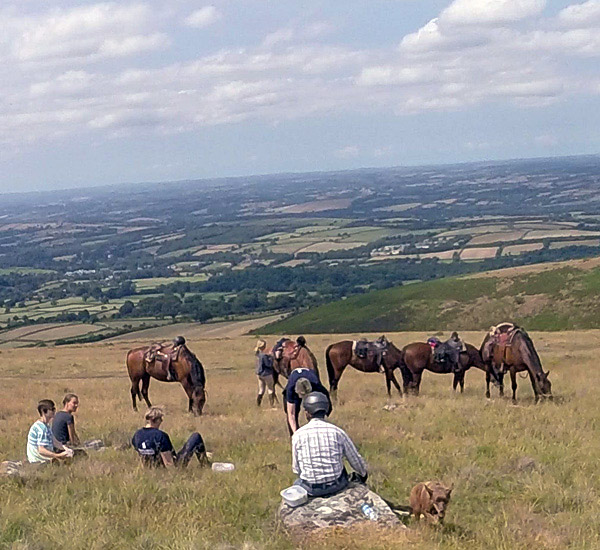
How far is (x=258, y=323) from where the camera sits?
75.1m

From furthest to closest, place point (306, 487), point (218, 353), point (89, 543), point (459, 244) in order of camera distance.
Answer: point (459, 244) < point (218, 353) < point (306, 487) < point (89, 543)

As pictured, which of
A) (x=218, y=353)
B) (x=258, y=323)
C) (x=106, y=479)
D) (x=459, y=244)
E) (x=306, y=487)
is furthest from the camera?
(x=459, y=244)

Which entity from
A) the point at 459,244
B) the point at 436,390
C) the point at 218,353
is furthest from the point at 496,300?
the point at 459,244

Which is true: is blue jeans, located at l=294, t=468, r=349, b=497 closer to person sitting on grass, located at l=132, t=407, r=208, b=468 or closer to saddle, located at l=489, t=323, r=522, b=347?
person sitting on grass, located at l=132, t=407, r=208, b=468

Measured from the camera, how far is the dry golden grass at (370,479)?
7.61 meters

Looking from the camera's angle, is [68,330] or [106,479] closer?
[106,479]

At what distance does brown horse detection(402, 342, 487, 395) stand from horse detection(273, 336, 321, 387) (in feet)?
11.4

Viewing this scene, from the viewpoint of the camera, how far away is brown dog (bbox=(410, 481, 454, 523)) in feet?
26.4

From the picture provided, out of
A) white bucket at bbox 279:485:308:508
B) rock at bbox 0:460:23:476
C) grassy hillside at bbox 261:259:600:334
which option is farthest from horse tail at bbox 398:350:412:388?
grassy hillside at bbox 261:259:600:334

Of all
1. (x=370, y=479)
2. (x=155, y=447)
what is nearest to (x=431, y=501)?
(x=370, y=479)

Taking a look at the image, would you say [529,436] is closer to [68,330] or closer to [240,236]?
[68,330]

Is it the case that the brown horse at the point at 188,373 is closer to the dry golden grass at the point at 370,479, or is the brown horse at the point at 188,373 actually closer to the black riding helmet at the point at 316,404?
the dry golden grass at the point at 370,479

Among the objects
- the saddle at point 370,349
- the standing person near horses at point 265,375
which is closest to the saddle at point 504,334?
the saddle at point 370,349

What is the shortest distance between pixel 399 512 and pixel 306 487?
0.99m
